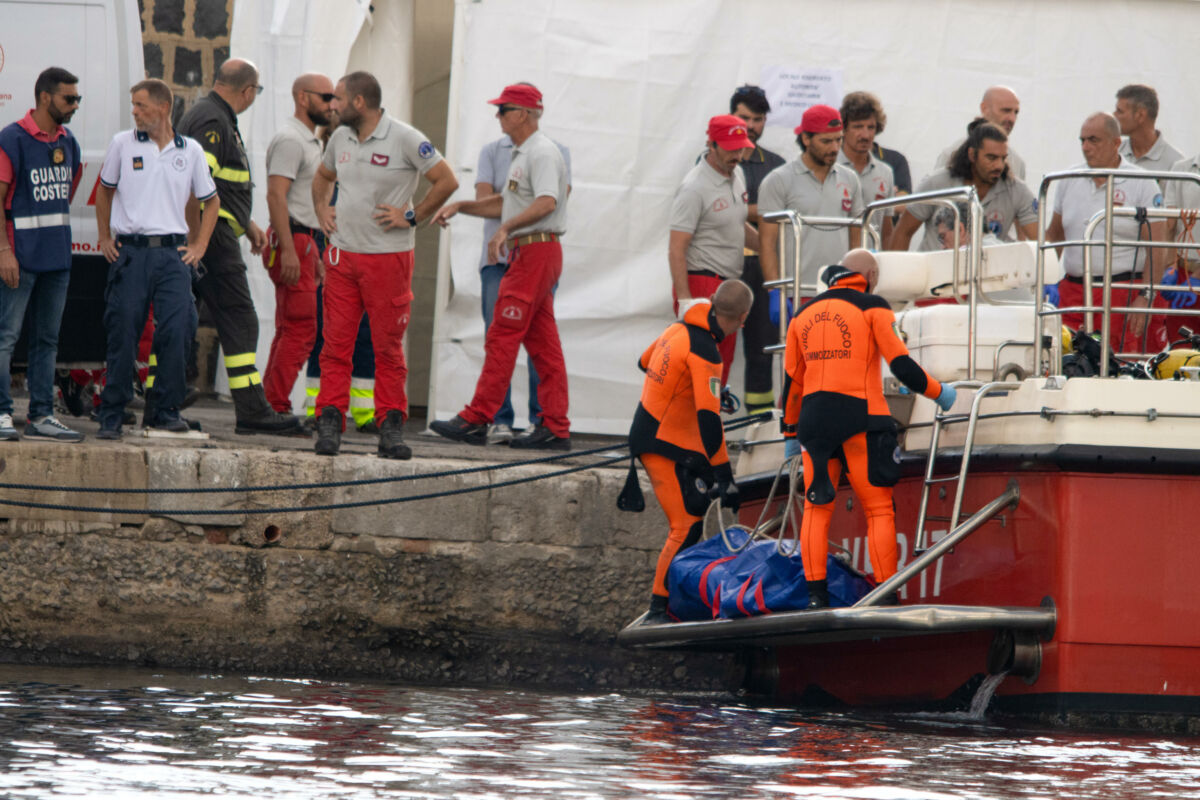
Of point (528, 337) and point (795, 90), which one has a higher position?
point (795, 90)

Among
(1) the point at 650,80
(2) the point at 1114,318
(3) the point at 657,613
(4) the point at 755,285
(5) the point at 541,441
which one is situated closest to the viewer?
(3) the point at 657,613

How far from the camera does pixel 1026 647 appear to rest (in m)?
6.01

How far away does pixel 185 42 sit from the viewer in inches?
424

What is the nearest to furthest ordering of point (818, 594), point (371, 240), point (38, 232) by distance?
point (818, 594)
point (38, 232)
point (371, 240)

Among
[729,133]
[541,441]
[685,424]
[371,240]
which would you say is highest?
[729,133]

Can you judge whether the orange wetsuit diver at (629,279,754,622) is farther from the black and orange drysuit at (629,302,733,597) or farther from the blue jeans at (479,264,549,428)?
the blue jeans at (479,264,549,428)

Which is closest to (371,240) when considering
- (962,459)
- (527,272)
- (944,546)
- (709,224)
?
(527,272)

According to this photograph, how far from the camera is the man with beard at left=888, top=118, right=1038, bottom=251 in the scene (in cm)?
774

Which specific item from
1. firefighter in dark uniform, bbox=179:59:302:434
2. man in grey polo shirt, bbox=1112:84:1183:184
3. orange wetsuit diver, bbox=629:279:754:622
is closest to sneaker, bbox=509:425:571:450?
firefighter in dark uniform, bbox=179:59:302:434

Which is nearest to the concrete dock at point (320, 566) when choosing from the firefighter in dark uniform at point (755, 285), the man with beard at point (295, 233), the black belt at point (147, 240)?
the man with beard at point (295, 233)

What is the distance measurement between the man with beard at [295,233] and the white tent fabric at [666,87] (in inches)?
34.4

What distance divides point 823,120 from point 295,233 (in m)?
2.76

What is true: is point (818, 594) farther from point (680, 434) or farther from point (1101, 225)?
point (1101, 225)

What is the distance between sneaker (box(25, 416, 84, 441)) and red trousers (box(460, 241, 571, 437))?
2.09 m
